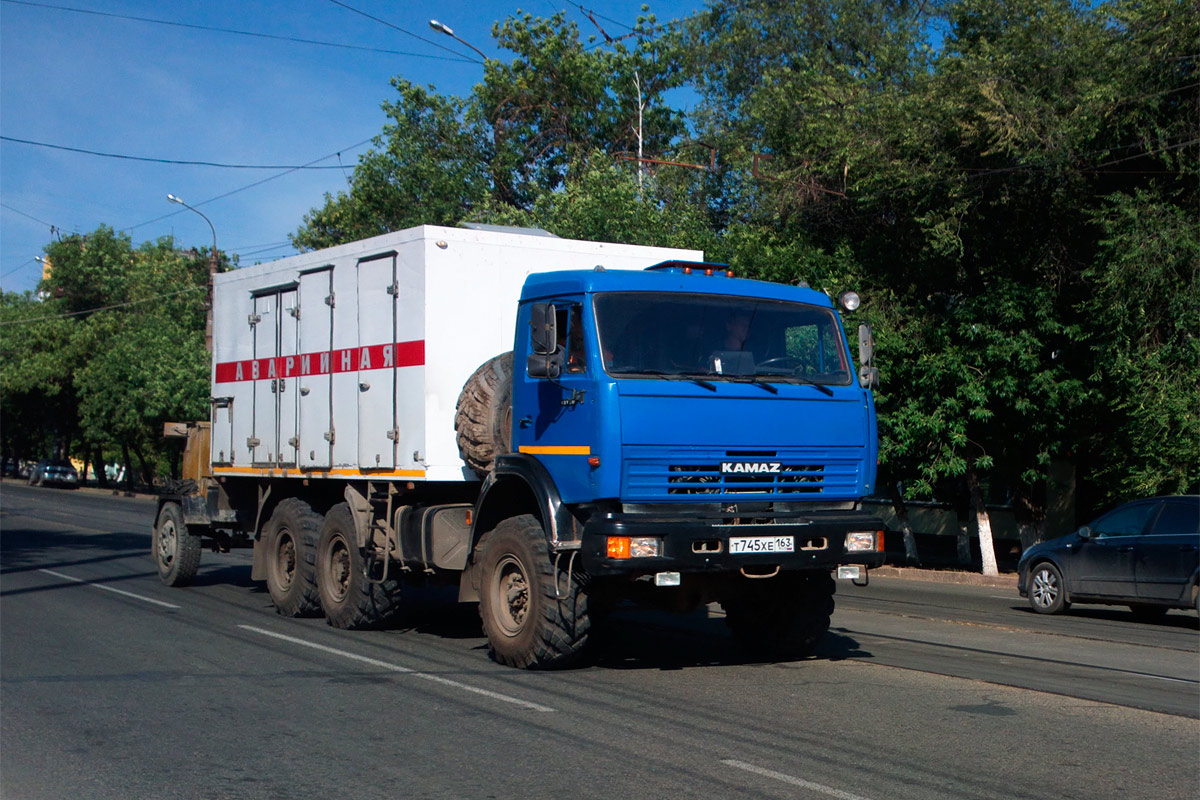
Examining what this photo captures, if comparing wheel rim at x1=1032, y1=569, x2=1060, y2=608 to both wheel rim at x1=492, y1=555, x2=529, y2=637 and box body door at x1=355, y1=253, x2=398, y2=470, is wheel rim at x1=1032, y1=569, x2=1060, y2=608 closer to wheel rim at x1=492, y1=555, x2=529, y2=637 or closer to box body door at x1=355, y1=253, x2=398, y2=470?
wheel rim at x1=492, y1=555, x2=529, y2=637

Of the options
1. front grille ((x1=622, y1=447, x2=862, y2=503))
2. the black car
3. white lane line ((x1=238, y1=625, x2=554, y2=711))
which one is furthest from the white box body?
the black car

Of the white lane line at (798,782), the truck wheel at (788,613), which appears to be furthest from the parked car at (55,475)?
the white lane line at (798,782)

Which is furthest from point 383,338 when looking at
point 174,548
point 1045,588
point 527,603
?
point 1045,588

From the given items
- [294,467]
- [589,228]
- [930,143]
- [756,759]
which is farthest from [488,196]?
[756,759]

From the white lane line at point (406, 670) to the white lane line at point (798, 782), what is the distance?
1.86 meters

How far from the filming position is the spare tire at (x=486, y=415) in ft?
32.8

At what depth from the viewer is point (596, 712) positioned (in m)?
7.70

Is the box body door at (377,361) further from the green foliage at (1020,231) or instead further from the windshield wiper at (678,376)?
the green foliage at (1020,231)

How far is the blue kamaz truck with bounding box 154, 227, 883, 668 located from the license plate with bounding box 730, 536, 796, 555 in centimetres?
1

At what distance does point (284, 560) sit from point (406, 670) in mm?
4448

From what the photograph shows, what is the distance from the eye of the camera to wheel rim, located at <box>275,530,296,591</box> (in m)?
13.2

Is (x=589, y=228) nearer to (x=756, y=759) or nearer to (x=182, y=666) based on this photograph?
(x=182, y=666)

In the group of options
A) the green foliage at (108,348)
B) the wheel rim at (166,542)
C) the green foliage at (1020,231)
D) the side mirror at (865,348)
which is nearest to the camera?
the side mirror at (865,348)

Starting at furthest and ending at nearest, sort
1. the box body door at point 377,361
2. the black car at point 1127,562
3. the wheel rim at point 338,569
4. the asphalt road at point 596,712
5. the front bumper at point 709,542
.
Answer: the black car at point 1127,562
the wheel rim at point 338,569
the box body door at point 377,361
the front bumper at point 709,542
the asphalt road at point 596,712
